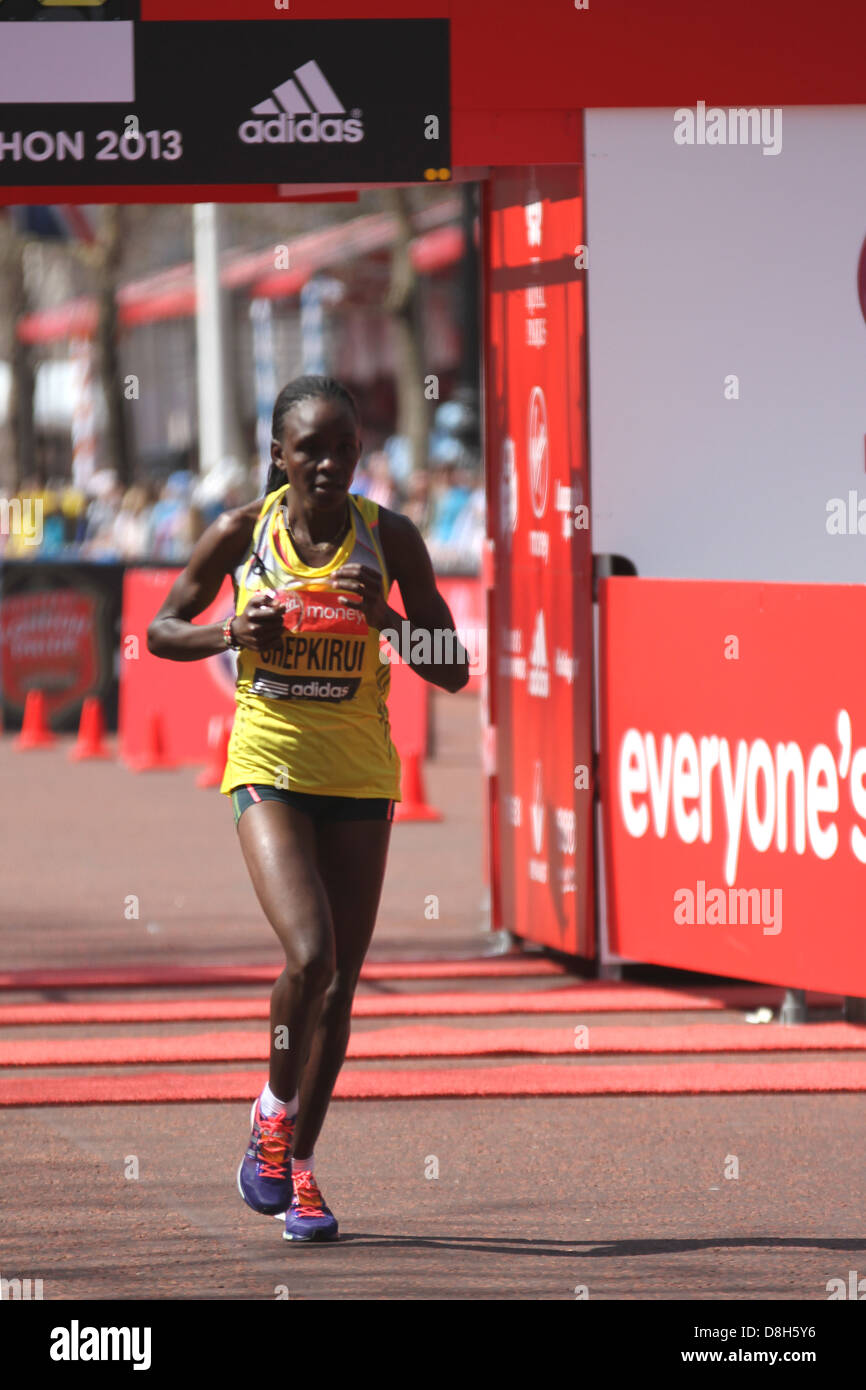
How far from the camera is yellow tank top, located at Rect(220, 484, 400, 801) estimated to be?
5844mm

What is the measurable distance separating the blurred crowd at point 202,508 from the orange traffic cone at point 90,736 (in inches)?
85.3

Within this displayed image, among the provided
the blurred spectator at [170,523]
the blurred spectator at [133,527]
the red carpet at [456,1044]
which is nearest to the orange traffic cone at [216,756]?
the red carpet at [456,1044]

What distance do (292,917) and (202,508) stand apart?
1988 centimetres

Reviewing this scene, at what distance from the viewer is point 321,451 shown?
19.0 feet

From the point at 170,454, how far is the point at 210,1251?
4705 cm

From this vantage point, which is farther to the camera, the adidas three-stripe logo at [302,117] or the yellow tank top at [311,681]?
the adidas three-stripe logo at [302,117]

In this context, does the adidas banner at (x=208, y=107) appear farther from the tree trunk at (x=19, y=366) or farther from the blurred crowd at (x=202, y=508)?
the tree trunk at (x=19, y=366)

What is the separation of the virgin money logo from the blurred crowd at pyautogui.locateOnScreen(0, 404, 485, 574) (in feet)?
32.8

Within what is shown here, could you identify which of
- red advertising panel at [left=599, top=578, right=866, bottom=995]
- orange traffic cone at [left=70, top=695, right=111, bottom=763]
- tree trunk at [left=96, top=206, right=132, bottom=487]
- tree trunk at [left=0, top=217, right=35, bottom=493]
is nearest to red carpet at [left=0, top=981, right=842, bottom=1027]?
red advertising panel at [left=599, top=578, right=866, bottom=995]

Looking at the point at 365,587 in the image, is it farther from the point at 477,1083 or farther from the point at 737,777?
the point at 737,777

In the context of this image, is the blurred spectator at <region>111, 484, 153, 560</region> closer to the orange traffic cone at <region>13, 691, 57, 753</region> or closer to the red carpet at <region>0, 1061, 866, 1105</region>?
the orange traffic cone at <region>13, 691, 57, 753</region>

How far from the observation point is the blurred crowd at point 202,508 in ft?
85.1
